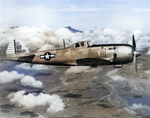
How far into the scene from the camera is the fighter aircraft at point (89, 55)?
14914 mm

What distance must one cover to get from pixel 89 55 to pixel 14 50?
852 cm

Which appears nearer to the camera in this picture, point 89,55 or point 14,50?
point 89,55

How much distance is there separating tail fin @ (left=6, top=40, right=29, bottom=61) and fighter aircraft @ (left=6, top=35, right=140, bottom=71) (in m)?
1.01

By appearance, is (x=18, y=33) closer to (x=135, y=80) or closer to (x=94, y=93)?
(x=94, y=93)

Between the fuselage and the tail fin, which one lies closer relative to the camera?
the fuselage

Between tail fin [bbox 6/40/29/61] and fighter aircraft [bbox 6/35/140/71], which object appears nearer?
fighter aircraft [bbox 6/35/140/71]

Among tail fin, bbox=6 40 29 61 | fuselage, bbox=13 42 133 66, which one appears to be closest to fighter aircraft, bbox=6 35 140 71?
fuselage, bbox=13 42 133 66

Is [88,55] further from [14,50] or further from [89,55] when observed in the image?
[14,50]

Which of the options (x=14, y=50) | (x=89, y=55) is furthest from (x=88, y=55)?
(x=14, y=50)

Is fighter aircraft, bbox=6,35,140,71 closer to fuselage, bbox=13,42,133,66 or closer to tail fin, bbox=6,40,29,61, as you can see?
fuselage, bbox=13,42,133,66

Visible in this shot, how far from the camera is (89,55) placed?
15.4 metres

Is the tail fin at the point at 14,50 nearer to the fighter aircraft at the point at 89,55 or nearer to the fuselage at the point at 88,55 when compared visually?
the fighter aircraft at the point at 89,55

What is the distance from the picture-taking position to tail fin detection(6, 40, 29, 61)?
17.4 metres

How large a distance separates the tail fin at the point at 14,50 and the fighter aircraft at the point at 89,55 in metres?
1.01
